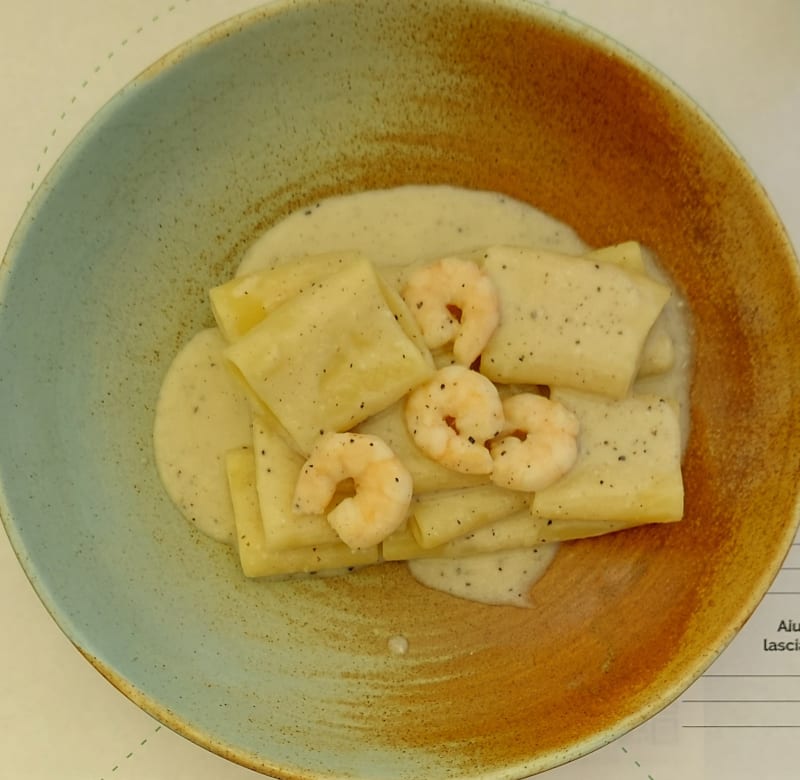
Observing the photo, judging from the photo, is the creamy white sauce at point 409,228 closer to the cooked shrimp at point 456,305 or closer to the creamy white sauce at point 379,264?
the creamy white sauce at point 379,264

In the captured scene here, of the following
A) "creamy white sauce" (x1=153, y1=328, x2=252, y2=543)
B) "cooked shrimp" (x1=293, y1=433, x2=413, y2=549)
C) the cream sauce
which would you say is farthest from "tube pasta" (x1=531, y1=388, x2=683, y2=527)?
"creamy white sauce" (x1=153, y1=328, x2=252, y2=543)

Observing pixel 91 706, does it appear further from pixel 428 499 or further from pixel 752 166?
pixel 752 166

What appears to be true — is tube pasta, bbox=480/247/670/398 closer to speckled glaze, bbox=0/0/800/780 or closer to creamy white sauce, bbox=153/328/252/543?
speckled glaze, bbox=0/0/800/780

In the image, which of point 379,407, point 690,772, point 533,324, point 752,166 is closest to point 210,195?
point 379,407

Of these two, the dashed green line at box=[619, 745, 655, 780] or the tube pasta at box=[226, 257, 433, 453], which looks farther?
the dashed green line at box=[619, 745, 655, 780]

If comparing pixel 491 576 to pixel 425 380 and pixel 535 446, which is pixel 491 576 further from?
pixel 425 380

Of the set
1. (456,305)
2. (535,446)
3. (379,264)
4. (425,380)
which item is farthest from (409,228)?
(535,446)

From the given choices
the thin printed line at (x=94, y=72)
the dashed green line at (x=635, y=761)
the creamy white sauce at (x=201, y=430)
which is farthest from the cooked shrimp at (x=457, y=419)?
the thin printed line at (x=94, y=72)
